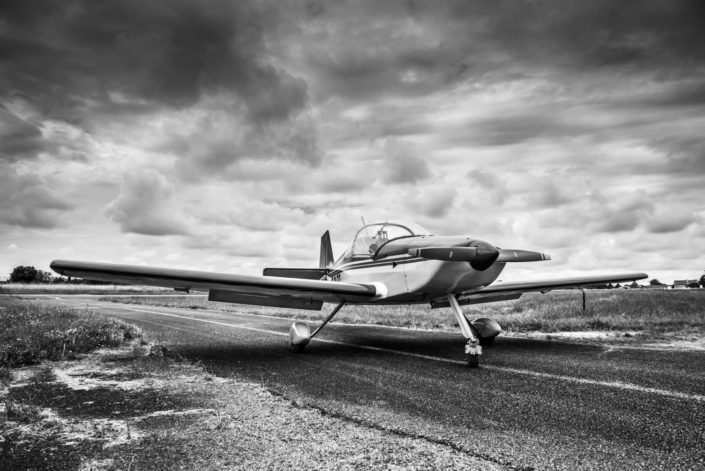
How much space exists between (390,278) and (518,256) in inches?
95.3

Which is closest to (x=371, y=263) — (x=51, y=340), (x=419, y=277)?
(x=419, y=277)

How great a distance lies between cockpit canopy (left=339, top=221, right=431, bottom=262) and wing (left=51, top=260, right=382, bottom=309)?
3.20 ft

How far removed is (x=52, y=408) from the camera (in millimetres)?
4016

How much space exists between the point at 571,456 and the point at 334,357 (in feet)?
15.9

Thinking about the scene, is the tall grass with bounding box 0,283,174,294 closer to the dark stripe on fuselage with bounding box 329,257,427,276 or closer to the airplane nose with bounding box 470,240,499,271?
the dark stripe on fuselage with bounding box 329,257,427,276

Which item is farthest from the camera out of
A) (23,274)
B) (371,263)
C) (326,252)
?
(23,274)

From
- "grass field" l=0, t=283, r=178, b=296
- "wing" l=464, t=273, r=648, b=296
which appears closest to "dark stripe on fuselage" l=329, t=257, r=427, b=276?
"wing" l=464, t=273, r=648, b=296

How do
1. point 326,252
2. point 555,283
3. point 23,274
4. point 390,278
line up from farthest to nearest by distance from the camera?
point 23,274 → point 326,252 → point 555,283 → point 390,278

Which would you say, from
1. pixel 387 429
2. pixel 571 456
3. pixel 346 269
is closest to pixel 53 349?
pixel 346 269

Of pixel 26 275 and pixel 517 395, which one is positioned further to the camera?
pixel 26 275

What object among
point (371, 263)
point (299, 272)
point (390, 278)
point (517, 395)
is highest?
point (371, 263)

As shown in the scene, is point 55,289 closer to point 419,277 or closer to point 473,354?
point 419,277

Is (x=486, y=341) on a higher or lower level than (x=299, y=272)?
lower

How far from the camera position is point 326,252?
15672 millimetres
